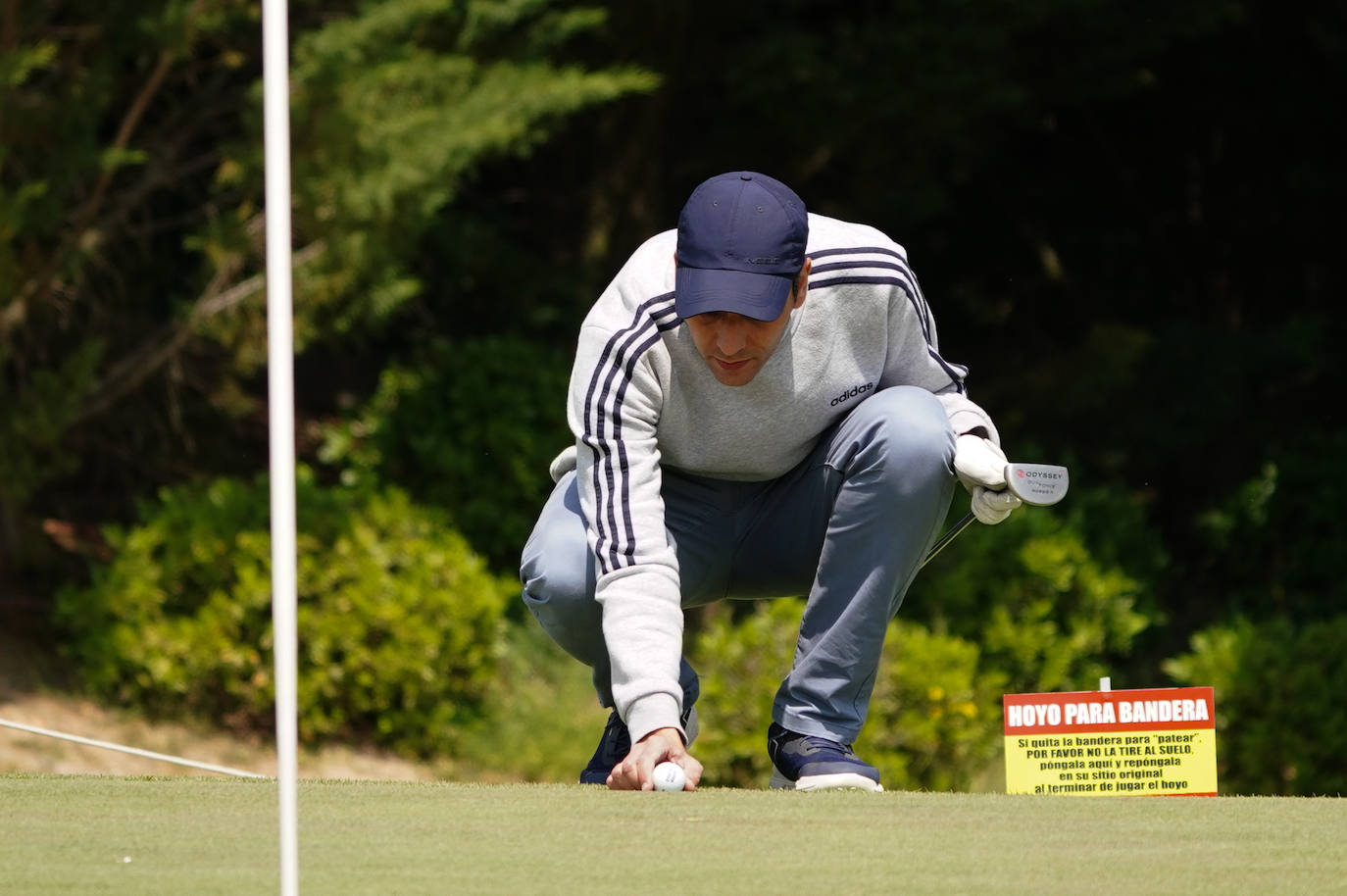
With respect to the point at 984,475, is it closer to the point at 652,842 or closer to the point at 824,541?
the point at 824,541

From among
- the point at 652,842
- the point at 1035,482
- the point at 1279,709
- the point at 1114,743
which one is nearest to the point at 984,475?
the point at 1035,482

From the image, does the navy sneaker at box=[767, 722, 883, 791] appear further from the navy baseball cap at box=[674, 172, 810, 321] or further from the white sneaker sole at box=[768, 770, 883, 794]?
the navy baseball cap at box=[674, 172, 810, 321]

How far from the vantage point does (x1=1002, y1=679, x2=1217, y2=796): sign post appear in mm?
2633

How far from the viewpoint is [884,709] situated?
17.9ft

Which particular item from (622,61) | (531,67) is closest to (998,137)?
(622,61)

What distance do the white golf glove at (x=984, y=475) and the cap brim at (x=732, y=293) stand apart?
1.50ft

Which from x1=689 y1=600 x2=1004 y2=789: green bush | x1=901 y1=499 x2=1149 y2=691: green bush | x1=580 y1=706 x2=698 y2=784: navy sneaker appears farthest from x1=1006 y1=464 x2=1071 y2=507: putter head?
x1=901 y1=499 x2=1149 y2=691: green bush

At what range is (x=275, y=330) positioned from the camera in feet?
5.38

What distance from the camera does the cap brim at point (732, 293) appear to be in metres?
2.37

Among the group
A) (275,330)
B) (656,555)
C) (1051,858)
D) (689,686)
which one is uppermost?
(275,330)

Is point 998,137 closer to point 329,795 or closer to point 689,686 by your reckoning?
point 689,686

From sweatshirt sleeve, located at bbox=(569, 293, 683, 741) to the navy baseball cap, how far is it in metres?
0.13

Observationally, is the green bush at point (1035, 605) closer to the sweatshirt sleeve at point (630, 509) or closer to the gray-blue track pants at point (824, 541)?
the gray-blue track pants at point (824, 541)

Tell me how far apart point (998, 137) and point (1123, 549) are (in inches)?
96.2
